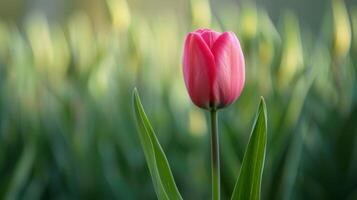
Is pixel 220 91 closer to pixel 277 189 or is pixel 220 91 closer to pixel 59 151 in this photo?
pixel 277 189

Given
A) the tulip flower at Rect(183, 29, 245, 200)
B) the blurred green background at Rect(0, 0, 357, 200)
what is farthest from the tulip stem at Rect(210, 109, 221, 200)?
the blurred green background at Rect(0, 0, 357, 200)

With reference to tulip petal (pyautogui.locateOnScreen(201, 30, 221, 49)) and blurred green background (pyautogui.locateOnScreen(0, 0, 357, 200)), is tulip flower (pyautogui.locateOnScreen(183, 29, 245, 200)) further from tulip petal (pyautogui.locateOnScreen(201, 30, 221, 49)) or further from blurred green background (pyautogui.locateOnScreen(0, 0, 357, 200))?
blurred green background (pyautogui.locateOnScreen(0, 0, 357, 200))

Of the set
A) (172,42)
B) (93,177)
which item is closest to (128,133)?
(93,177)

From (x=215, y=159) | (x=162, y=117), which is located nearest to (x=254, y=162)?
(x=215, y=159)

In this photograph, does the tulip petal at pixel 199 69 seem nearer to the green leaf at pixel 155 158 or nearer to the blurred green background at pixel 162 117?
the green leaf at pixel 155 158

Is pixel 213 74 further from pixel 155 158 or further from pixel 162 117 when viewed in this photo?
pixel 162 117

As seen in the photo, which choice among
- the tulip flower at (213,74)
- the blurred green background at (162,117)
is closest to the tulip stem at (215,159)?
the tulip flower at (213,74)
